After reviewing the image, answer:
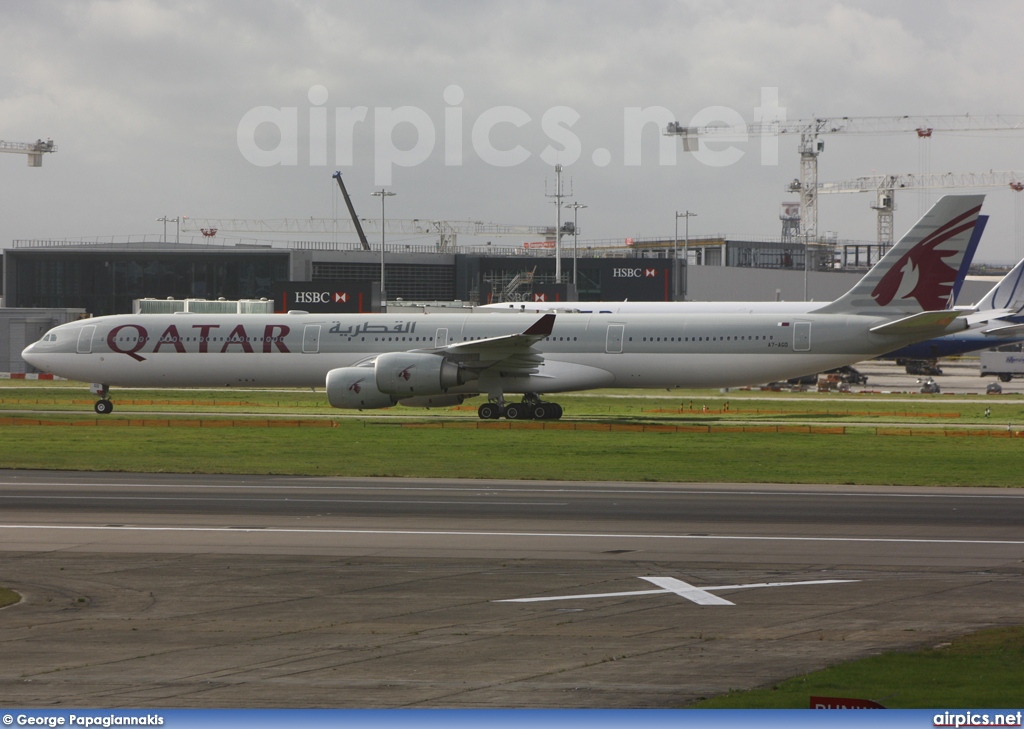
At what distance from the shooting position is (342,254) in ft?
438

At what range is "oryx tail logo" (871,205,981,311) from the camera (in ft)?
155

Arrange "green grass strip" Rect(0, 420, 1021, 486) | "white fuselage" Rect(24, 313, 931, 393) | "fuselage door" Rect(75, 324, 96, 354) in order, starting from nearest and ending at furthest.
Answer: "green grass strip" Rect(0, 420, 1021, 486)
"white fuselage" Rect(24, 313, 931, 393)
"fuselage door" Rect(75, 324, 96, 354)

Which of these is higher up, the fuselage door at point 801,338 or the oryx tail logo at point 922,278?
the oryx tail logo at point 922,278

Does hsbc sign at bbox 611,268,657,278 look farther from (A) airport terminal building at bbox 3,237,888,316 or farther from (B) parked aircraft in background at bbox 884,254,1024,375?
(B) parked aircraft in background at bbox 884,254,1024,375

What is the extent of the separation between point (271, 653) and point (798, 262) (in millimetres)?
168030

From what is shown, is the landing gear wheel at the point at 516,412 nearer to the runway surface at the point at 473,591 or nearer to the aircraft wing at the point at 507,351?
the aircraft wing at the point at 507,351

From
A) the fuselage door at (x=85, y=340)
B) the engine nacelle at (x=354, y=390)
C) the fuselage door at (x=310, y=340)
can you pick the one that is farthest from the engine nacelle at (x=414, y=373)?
the fuselage door at (x=85, y=340)

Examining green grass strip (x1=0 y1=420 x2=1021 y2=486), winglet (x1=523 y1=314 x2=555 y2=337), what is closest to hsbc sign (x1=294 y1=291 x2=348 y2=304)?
winglet (x1=523 y1=314 x2=555 y2=337)

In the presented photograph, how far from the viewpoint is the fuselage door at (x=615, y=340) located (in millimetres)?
47469

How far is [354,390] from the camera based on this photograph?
45250mm

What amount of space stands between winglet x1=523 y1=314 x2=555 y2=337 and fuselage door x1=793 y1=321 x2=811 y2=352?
9.74m

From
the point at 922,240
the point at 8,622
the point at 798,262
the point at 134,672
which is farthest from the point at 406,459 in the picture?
the point at 798,262

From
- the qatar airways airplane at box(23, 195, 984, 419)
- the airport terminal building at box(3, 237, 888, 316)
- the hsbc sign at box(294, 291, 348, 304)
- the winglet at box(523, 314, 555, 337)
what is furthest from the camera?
the airport terminal building at box(3, 237, 888, 316)

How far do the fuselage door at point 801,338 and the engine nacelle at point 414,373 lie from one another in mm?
13390
